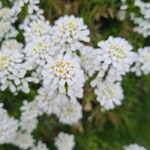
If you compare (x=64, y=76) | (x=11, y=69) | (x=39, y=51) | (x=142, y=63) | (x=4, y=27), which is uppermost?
(x=4, y=27)

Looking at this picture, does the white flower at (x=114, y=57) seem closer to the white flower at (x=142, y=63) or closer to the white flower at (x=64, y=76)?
the white flower at (x=64, y=76)

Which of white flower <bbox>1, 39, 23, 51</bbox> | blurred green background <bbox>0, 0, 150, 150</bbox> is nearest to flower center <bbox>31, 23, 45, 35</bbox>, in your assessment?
white flower <bbox>1, 39, 23, 51</bbox>

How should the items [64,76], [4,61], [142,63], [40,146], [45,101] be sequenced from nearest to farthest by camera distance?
[64,76], [4,61], [45,101], [142,63], [40,146]

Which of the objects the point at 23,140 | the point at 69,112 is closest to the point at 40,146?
the point at 23,140

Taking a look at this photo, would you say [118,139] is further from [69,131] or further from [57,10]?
[57,10]

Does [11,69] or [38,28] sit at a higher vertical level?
[38,28]

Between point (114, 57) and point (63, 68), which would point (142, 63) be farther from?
point (63, 68)
